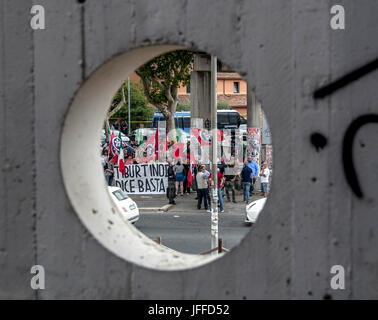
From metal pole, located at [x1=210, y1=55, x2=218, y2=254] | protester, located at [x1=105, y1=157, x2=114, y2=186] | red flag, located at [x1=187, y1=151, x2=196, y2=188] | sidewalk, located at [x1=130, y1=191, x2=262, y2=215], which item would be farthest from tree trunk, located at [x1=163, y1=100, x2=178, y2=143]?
metal pole, located at [x1=210, y1=55, x2=218, y2=254]

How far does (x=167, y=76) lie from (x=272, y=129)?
78.6 feet

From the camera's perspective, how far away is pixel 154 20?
2.95m

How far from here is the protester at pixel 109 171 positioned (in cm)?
2128

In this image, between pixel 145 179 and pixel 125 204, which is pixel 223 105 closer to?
pixel 145 179

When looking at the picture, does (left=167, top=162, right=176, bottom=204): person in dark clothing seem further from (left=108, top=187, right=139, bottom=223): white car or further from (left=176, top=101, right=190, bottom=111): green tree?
(left=176, top=101, right=190, bottom=111): green tree

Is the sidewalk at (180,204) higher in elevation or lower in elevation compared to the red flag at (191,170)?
lower

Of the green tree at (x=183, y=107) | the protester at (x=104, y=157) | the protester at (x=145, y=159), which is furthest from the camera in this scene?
the green tree at (x=183, y=107)

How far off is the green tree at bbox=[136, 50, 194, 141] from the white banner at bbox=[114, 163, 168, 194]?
176 inches

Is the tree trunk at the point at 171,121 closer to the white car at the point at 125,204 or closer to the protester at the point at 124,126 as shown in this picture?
the white car at the point at 125,204

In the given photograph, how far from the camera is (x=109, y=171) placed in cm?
2150

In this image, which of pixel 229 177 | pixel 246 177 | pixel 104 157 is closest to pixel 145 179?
pixel 229 177

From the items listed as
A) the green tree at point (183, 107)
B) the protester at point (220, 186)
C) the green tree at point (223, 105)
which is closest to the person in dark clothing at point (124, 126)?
the green tree at point (183, 107)

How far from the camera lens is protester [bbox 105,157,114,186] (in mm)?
21283

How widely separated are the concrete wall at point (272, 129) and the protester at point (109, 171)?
59.3 ft
